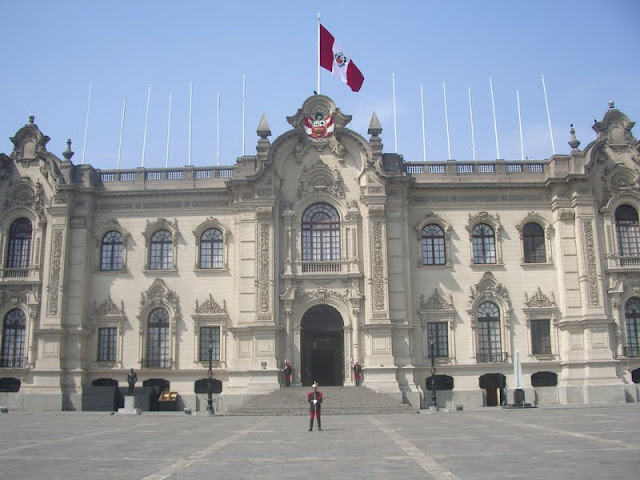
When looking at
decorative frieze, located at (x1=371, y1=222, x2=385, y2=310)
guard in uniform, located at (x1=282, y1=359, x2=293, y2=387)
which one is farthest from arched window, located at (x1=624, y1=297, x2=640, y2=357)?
guard in uniform, located at (x1=282, y1=359, x2=293, y2=387)

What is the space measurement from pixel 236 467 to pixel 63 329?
27805mm

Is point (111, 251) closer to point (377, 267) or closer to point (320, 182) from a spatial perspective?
point (320, 182)

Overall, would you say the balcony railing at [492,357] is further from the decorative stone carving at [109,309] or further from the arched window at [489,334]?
the decorative stone carving at [109,309]

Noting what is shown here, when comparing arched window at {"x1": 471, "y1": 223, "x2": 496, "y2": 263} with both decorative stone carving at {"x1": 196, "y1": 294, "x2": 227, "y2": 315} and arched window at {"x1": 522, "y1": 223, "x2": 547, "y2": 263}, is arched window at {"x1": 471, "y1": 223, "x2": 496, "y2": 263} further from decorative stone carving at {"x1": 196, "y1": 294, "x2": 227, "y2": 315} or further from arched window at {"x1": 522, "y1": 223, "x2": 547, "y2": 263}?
decorative stone carving at {"x1": 196, "y1": 294, "x2": 227, "y2": 315}

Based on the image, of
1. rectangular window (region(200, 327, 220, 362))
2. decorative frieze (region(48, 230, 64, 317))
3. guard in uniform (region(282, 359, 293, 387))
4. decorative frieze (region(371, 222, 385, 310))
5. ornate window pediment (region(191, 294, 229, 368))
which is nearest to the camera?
guard in uniform (region(282, 359, 293, 387))

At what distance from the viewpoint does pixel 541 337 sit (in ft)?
134

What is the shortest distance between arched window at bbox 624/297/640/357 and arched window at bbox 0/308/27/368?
34621 mm

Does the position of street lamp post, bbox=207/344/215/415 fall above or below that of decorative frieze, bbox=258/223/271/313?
below

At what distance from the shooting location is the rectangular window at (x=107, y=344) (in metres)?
41.3

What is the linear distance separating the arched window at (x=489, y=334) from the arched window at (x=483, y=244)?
8.77 feet

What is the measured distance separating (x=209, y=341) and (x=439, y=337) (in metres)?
13.3

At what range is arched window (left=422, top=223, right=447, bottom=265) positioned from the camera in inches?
1645

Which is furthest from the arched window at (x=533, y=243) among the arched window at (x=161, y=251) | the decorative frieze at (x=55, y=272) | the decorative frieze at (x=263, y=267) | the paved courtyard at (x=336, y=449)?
the decorative frieze at (x=55, y=272)

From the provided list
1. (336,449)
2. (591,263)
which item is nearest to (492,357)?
(591,263)
